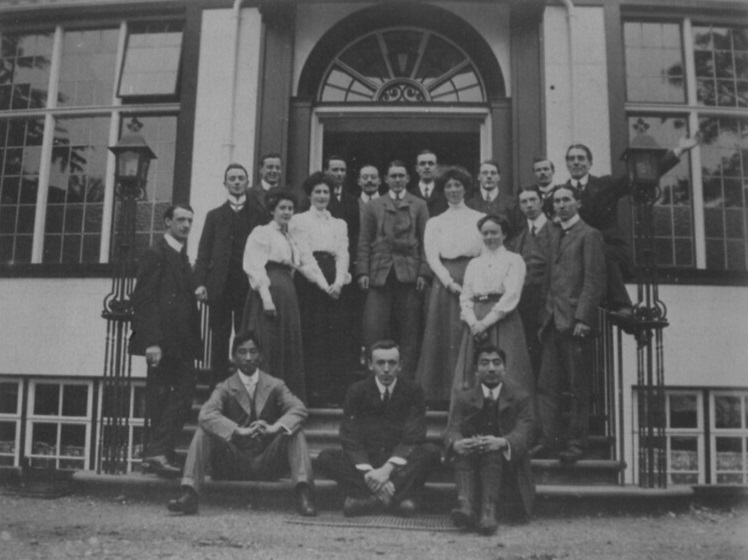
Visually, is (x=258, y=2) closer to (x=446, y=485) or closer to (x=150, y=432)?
(x=150, y=432)

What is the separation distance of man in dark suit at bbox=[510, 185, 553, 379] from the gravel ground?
1.25 metres

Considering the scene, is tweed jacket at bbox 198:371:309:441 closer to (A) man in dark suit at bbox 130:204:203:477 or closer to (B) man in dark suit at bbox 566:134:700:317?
(A) man in dark suit at bbox 130:204:203:477

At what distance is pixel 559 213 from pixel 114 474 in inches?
127

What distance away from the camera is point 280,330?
523cm

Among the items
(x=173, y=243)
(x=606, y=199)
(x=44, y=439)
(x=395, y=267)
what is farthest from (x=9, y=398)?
(x=606, y=199)

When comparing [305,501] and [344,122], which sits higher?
[344,122]

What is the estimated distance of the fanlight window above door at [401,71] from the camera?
294 inches

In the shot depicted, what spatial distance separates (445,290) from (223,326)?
60.8 inches

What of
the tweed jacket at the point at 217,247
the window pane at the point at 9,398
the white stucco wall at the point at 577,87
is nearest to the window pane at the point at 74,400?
the window pane at the point at 9,398

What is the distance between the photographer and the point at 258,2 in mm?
7211

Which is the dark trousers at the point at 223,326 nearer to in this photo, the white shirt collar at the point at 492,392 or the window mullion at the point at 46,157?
the white shirt collar at the point at 492,392

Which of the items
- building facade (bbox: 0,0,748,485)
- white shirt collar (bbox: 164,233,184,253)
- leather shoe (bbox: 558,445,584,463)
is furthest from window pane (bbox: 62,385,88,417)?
leather shoe (bbox: 558,445,584,463)

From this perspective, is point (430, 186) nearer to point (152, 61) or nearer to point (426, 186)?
point (426, 186)

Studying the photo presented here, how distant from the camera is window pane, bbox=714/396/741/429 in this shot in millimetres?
6574
